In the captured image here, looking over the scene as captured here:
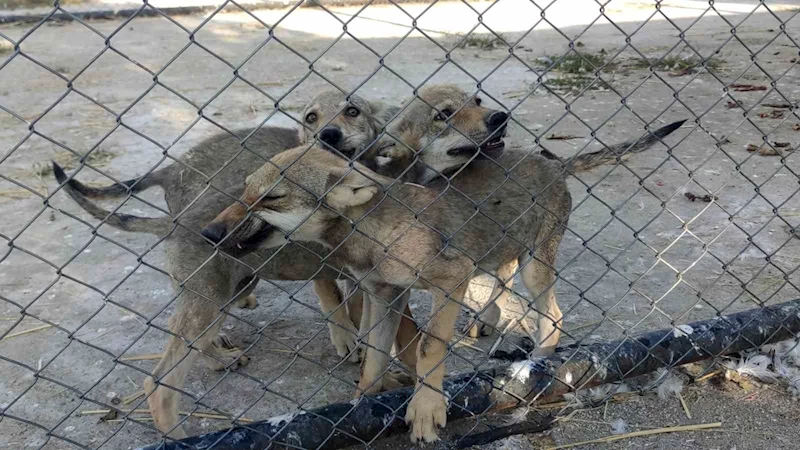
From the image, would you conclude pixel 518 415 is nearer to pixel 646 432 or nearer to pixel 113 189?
pixel 646 432

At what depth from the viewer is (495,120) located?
3852 millimetres

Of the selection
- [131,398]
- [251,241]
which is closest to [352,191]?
[251,241]

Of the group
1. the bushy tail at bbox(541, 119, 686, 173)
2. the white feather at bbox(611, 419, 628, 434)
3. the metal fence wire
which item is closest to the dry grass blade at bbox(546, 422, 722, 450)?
the white feather at bbox(611, 419, 628, 434)

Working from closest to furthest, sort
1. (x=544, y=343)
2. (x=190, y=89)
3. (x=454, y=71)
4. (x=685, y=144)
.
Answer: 1. (x=544, y=343)
2. (x=685, y=144)
3. (x=190, y=89)
4. (x=454, y=71)

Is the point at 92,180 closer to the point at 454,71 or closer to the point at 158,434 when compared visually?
the point at 158,434

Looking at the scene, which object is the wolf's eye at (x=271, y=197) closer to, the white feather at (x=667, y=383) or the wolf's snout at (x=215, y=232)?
the wolf's snout at (x=215, y=232)

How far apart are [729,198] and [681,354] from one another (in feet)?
7.96

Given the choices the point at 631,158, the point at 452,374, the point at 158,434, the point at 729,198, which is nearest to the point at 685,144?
the point at 631,158

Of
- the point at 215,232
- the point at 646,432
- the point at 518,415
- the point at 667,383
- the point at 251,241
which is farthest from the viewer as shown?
the point at 667,383

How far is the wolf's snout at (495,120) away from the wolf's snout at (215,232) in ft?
5.49

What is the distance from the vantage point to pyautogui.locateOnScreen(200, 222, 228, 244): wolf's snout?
2783 mm

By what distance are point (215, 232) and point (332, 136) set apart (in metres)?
1.34

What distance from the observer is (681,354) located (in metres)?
3.43

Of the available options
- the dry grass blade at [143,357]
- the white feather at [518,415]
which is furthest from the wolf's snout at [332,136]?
the white feather at [518,415]
